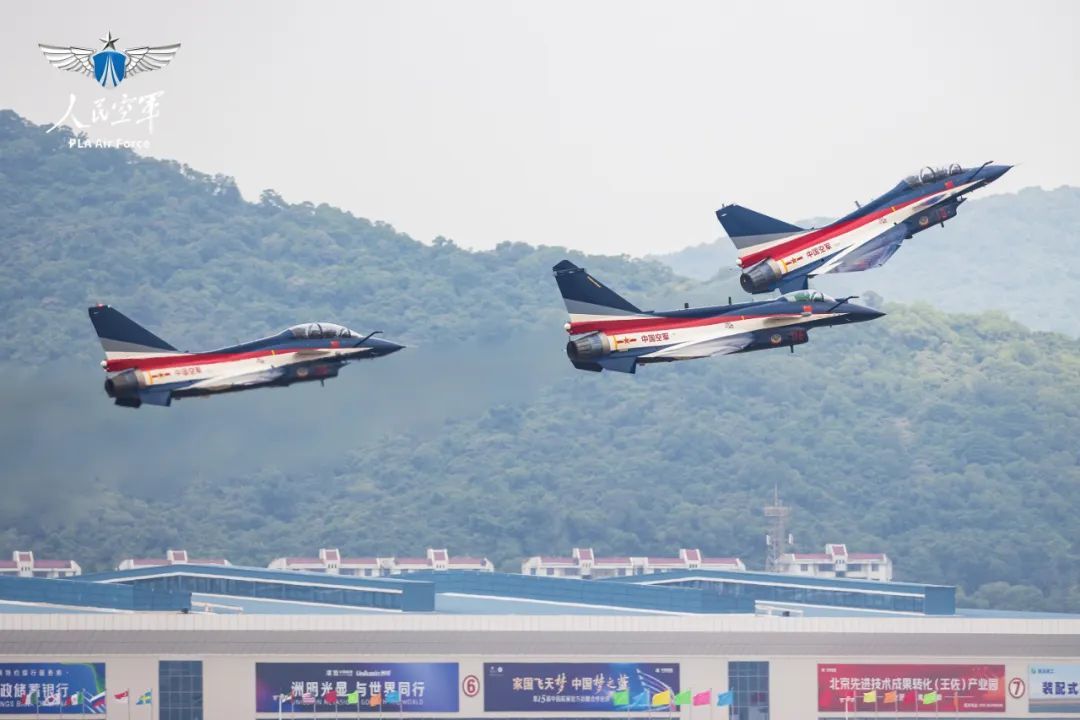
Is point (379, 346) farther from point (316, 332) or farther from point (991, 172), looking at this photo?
point (991, 172)

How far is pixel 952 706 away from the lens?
513ft

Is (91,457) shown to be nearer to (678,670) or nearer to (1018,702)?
(678,670)

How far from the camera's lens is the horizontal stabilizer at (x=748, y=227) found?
93.0 metres

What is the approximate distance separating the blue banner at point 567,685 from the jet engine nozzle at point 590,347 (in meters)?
67.2

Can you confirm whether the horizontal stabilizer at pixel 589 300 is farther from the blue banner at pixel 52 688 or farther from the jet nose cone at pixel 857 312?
the blue banner at pixel 52 688

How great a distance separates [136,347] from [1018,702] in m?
86.5

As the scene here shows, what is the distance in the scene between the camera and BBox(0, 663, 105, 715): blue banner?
479 ft

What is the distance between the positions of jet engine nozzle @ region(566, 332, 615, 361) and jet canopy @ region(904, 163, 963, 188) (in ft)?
53.7

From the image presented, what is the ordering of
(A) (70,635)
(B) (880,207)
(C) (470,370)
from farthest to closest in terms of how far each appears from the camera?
(C) (470,370) → (A) (70,635) → (B) (880,207)

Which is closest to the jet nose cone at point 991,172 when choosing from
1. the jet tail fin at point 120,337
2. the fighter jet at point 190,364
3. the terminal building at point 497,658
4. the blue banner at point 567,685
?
the fighter jet at point 190,364

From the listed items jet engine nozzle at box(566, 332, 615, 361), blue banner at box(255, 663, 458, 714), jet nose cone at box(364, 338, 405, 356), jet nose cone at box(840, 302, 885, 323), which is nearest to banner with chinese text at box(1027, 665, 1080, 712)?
blue banner at box(255, 663, 458, 714)

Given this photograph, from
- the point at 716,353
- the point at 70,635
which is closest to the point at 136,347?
the point at 716,353

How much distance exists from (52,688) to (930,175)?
2864 inches

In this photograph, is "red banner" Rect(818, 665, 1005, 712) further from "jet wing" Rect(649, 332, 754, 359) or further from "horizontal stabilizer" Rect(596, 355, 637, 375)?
"horizontal stabilizer" Rect(596, 355, 637, 375)
